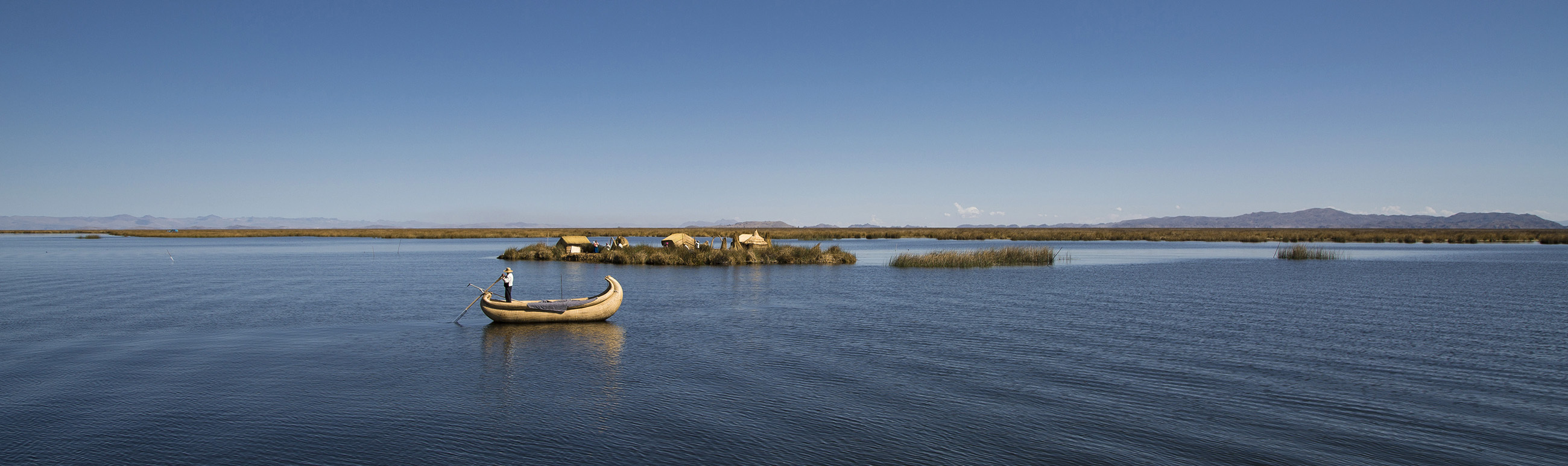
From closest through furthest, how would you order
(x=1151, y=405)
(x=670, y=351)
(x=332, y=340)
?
(x=1151, y=405), (x=670, y=351), (x=332, y=340)

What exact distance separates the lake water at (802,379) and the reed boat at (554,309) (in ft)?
0.94

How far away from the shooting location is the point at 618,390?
10.3 metres

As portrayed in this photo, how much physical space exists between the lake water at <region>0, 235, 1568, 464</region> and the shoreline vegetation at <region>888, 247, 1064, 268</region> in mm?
12239

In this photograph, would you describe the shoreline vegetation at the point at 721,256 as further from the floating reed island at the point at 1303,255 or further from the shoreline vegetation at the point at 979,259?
the floating reed island at the point at 1303,255

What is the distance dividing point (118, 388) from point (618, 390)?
6.08m

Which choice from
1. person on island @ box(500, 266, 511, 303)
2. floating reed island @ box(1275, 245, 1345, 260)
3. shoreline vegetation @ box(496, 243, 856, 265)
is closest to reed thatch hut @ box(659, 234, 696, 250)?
shoreline vegetation @ box(496, 243, 856, 265)

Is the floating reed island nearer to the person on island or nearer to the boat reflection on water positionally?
the boat reflection on water

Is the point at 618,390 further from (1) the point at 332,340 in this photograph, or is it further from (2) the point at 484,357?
(1) the point at 332,340

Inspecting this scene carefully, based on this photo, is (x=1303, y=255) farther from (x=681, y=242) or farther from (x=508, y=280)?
(x=508, y=280)

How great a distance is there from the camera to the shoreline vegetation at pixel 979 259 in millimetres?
35594

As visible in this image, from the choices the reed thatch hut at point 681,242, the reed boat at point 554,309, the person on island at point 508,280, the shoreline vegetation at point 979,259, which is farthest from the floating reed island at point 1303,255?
the person on island at point 508,280

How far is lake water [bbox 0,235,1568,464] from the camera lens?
7789 millimetres

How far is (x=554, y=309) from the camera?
53.9 ft

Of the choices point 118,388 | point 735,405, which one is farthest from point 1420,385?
point 118,388
